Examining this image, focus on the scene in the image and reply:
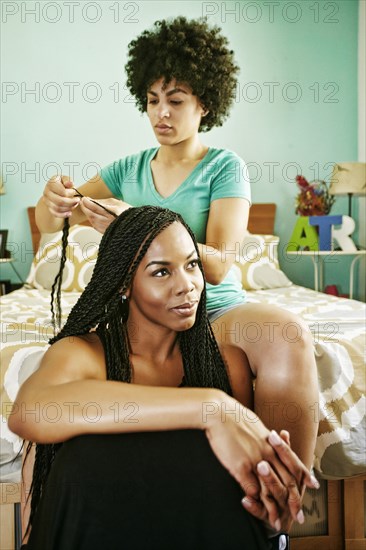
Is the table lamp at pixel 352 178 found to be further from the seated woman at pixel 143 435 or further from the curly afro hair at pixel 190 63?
the seated woman at pixel 143 435

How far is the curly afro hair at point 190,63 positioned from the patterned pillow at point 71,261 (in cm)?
130

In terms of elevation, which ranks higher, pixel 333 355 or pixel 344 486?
pixel 333 355

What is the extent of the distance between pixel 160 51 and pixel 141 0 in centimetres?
228

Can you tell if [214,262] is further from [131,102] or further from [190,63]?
[131,102]

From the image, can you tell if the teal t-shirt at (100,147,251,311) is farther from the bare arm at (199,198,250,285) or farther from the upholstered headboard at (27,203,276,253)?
the upholstered headboard at (27,203,276,253)

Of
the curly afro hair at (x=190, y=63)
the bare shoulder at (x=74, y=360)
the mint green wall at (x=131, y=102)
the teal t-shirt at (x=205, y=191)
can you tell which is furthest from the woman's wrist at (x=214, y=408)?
the mint green wall at (x=131, y=102)

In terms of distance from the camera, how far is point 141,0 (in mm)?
3791

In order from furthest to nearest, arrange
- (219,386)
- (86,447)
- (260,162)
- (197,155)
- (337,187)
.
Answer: (260,162) < (337,187) < (197,155) < (219,386) < (86,447)

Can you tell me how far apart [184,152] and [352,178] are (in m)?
2.10

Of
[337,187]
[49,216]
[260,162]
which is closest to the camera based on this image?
[49,216]

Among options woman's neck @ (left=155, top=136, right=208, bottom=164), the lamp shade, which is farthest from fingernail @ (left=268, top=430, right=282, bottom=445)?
the lamp shade

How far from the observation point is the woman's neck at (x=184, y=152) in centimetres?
171

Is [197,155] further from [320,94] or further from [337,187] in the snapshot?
[320,94]

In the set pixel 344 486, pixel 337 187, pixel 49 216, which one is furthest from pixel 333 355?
pixel 337 187
